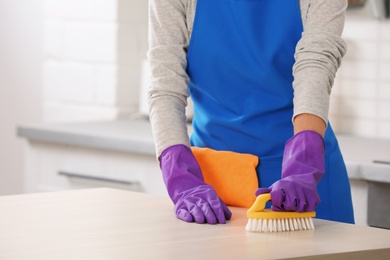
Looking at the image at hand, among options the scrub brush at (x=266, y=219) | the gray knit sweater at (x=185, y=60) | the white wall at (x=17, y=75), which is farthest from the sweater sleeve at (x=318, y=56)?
the white wall at (x=17, y=75)

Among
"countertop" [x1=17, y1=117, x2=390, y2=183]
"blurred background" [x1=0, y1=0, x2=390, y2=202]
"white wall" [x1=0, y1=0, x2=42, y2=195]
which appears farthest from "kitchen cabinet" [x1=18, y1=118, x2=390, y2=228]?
"white wall" [x1=0, y1=0, x2=42, y2=195]

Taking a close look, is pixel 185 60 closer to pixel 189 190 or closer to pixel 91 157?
pixel 189 190

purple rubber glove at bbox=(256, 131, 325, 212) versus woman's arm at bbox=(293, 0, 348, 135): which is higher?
woman's arm at bbox=(293, 0, 348, 135)

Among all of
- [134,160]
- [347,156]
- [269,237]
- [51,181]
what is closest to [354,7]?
[347,156]

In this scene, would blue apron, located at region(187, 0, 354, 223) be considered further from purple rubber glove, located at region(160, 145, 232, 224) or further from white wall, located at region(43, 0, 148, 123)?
white wall, located at region(43, 0, 148, 123)

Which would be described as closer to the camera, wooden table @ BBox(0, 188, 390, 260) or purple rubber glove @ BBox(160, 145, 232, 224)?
wooden table @ BBox(0, 188, 390, 260)

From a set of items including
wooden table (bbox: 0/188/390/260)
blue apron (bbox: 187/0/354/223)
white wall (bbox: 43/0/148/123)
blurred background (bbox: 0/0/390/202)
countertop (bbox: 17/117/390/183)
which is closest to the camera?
wooden table (bbox: 0/188/390/260)

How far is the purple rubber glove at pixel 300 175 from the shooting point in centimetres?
149

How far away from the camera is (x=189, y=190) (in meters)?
1.63

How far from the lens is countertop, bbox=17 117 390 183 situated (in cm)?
252

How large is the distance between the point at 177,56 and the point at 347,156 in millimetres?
773

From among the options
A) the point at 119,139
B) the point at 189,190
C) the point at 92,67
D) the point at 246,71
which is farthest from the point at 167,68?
the point at 92,67

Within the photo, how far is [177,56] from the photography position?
5.87ft

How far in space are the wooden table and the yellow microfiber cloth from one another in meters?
0.03
